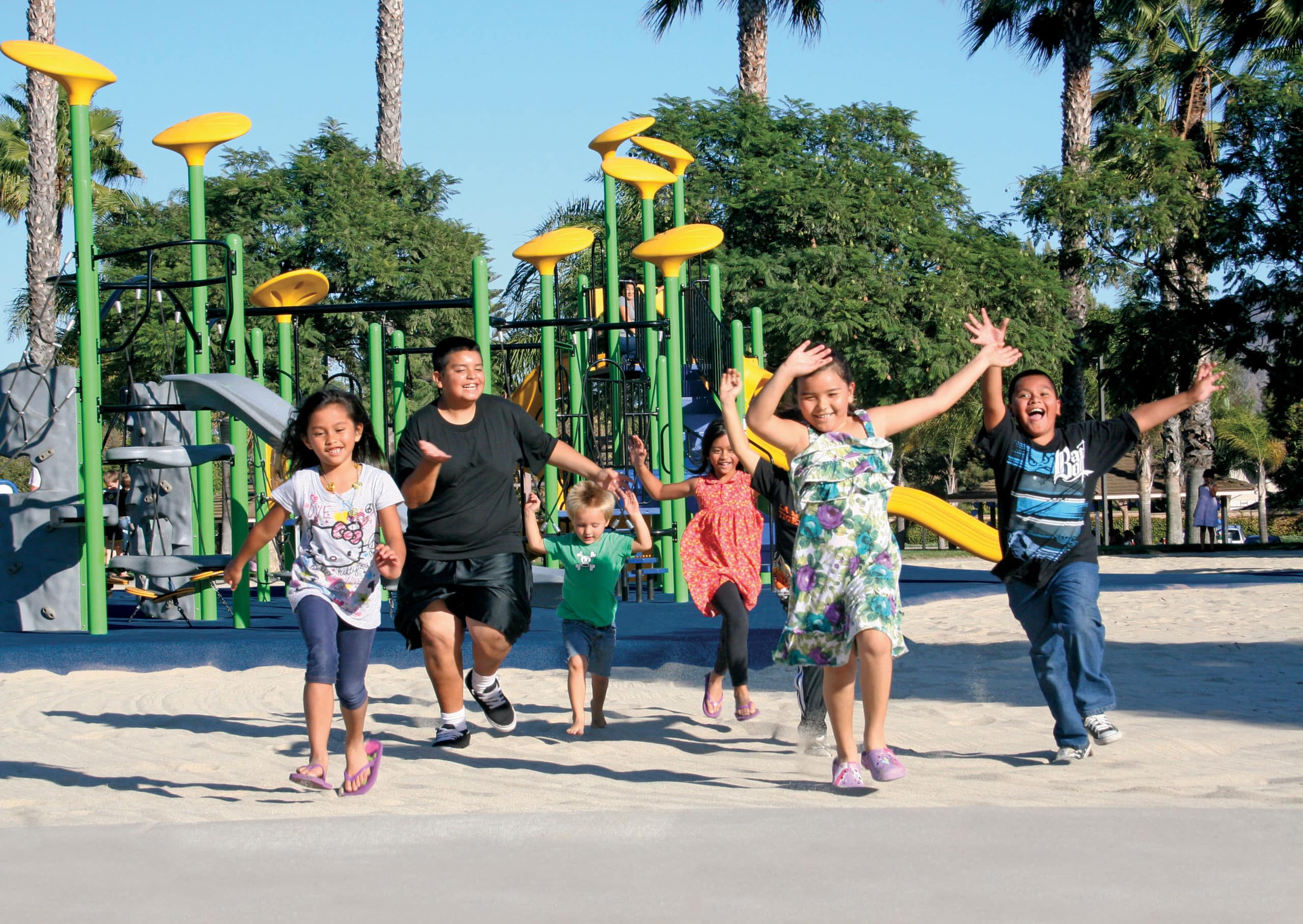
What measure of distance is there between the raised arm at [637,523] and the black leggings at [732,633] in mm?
404

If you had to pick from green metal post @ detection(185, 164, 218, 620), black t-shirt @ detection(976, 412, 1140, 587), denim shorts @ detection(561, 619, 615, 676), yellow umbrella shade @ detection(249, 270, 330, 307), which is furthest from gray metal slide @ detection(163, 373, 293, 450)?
black t-shirt @ detection(976, 412, 1140, 587)

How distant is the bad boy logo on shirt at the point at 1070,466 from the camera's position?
5340 millimetres

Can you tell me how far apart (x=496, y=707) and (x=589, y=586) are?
69 cm

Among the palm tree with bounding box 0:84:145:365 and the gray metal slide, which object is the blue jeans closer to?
the gray metal slide

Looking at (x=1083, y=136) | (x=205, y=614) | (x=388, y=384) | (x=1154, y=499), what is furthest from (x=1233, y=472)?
(x=205, y=614)

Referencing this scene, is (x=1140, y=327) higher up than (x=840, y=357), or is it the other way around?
(x=1140, y=327)

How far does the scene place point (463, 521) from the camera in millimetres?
5434

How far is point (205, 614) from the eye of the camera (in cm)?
1047

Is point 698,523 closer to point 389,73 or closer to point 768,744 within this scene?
point 768,744

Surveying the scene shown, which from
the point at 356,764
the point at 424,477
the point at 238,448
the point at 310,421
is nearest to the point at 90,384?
the point at 238,448

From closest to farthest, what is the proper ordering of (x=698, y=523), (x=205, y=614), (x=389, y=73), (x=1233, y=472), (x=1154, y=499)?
(x=698, y=523), (x=205, y=614), (x=389, y=73), (x=1154, y=499), (x=1233, y=472)

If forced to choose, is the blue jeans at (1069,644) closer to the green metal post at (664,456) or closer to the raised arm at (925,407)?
the raised arm at (925,407)

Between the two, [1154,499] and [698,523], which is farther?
[1154,499]

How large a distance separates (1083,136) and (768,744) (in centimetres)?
2504
